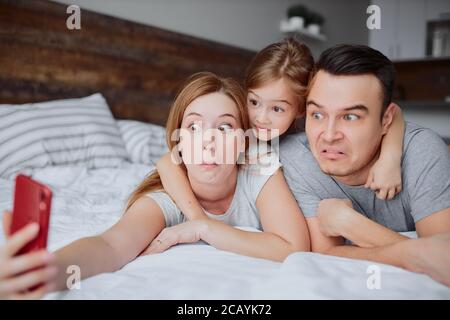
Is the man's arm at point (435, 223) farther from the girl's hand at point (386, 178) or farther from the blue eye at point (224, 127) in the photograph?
the blue eye at point (224, 127)

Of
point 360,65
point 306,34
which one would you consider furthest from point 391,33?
point 360,65

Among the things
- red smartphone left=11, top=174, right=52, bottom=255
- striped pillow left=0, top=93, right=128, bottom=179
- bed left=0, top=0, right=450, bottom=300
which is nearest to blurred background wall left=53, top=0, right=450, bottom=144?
bed left=0, top=0, right=450, bottom=300

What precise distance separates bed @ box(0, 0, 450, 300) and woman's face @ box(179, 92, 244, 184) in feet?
0.62

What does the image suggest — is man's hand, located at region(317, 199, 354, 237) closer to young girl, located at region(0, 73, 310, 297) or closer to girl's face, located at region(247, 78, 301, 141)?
young girl, located at region(0, 73, 310, 297)

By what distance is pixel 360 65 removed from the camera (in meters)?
1.02

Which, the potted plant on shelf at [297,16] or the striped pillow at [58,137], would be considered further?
Answer: the potted plant on shelf at [297,16]

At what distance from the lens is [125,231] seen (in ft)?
2.97

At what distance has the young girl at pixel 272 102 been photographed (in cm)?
112

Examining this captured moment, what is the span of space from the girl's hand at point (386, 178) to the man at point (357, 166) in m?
0.04

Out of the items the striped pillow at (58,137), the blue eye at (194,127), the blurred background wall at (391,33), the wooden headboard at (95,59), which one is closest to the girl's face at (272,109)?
the blue eye at (194,127)

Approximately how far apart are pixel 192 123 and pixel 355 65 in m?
0.42

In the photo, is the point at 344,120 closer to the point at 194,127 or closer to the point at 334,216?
the point at 334,216
